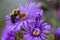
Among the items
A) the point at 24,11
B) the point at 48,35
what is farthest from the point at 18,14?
the point at 48,35

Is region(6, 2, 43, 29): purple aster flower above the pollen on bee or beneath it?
above

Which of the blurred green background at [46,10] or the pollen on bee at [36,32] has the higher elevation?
the blurred green background at [46,10]

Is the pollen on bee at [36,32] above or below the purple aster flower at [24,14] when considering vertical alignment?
below

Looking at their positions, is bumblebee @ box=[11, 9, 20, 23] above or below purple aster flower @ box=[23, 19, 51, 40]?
above

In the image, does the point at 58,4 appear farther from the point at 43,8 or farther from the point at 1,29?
the point at 1,29
